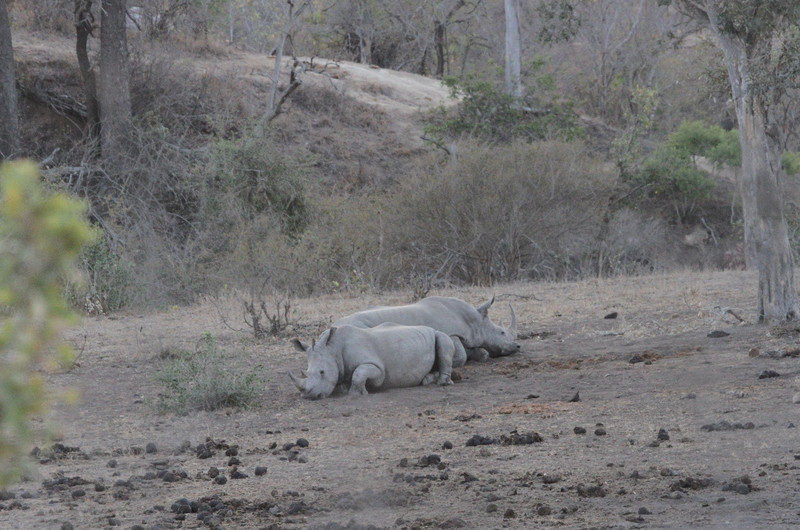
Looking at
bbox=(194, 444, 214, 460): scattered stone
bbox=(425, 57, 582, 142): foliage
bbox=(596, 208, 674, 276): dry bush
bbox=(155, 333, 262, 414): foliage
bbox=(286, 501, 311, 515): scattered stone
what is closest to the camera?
bbox=(286, 501, 311, 515): scattered stone

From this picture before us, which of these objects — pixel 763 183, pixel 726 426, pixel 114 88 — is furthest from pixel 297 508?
pixel 114 88

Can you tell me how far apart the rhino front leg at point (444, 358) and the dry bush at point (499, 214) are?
31.4 ft

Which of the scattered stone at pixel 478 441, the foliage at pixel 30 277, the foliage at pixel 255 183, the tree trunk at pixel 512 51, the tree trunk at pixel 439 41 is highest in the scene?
the tree trunk at pixel 439 41

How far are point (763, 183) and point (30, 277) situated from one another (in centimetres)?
910

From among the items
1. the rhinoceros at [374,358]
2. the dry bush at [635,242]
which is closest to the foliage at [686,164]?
the dry bush at [635,242]

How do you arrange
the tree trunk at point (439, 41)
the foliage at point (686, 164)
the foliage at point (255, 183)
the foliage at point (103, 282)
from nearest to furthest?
1. the foliage at point (103, 282)
2. the foliage at point (255, 183)
3. the foliage at point (686, 164)
4. the tree trunk at point (439, 41)

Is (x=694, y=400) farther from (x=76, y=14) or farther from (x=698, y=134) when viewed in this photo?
(x=698, y=134)

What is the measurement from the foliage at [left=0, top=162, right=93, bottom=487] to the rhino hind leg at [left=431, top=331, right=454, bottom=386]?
661 cm

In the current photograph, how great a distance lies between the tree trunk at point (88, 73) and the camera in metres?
23.7

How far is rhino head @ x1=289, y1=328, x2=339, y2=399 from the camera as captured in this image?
26.7ft

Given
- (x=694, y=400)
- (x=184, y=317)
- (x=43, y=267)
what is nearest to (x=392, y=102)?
(x=184, y=317)

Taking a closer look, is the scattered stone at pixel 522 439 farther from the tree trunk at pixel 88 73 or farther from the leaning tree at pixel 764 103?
the tree trunk at pixel 88 73

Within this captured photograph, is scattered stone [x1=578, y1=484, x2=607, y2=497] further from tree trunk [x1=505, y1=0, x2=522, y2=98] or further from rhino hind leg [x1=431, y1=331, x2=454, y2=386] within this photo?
tree trunk [x1=505, y1=0, x2=522, y2=98]

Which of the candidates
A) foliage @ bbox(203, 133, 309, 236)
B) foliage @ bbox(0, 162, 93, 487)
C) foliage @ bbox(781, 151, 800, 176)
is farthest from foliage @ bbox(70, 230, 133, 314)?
foliage @ bbox(781, 151, 800, 176)
